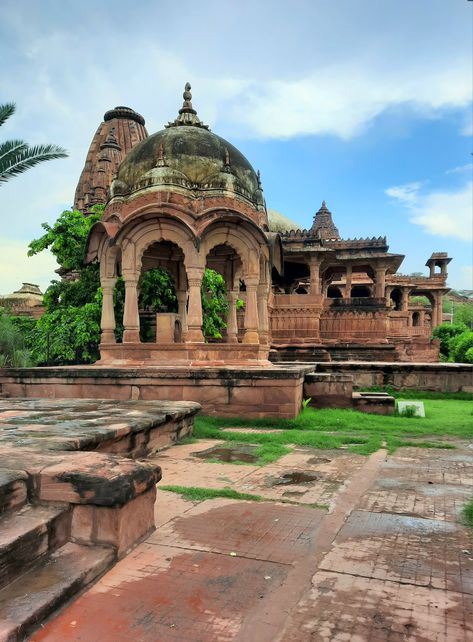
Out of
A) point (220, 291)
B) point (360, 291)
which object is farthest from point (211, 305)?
point (360, 291)

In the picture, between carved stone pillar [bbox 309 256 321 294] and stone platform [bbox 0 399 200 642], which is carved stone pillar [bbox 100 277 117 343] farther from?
carved stone pillar [bbox 309 256 321 294]

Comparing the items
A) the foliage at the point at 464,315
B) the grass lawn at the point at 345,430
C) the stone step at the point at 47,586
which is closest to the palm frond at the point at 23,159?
the grass lawn at the point at 345,430

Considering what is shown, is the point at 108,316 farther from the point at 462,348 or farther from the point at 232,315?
the point at 462,348

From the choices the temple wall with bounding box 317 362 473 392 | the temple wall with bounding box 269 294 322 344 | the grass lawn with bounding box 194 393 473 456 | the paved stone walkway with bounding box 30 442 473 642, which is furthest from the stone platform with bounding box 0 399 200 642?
the temple wall with bounding box 269 294 322 344

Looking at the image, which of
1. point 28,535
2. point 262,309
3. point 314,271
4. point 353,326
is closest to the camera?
point 28,535

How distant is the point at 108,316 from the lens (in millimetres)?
10500

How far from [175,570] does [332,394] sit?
21.0 ft

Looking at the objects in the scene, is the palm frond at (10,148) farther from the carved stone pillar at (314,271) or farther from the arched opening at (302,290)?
the arched opening at (302,290)

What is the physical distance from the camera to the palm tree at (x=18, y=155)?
10.5 metres

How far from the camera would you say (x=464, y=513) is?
3.45 metres

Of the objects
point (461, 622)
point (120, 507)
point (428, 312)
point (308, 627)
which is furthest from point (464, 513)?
point (428, 312)

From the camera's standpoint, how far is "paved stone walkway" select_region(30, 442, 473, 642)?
206cm

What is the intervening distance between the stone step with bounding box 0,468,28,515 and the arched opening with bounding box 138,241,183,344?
25.6 ft

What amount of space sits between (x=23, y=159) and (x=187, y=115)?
12.4ft
